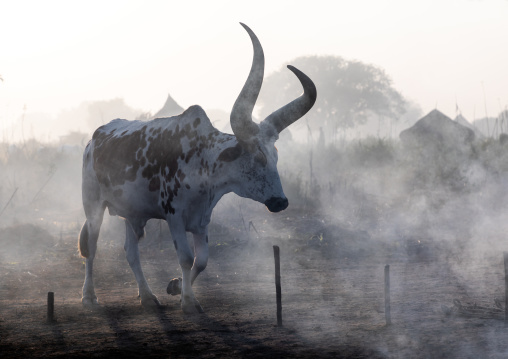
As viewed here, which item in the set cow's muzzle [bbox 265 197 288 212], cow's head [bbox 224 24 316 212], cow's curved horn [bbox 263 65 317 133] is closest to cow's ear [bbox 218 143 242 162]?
cow's head [bbox 224 24 316 212]

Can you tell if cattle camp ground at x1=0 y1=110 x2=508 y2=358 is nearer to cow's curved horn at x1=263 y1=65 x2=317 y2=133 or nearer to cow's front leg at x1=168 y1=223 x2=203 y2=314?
cow's front leg at x1=168 y1=223 x2=203 y2=314

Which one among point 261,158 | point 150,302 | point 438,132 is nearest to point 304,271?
point 150,302

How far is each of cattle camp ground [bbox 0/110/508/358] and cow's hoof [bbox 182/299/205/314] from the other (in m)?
0.16

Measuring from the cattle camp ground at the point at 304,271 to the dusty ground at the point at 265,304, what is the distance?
0.02 meters

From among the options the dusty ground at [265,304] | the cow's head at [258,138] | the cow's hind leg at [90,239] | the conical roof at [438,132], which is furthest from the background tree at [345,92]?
the cow's head at [258,138]

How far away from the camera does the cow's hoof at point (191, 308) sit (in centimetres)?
709

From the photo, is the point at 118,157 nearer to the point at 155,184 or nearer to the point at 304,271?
the point at 155,184

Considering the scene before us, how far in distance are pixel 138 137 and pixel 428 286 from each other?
12.6ft


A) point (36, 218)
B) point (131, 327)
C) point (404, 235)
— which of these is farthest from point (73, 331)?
point (36, 218)

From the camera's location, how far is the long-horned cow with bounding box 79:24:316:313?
22.5ft

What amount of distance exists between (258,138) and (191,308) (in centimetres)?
181

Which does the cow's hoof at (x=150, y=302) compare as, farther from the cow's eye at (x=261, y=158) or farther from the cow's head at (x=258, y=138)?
the cow's eye at (x=261, y=158)

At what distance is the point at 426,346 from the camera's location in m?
5.42

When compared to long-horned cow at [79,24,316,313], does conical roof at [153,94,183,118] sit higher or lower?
higher
